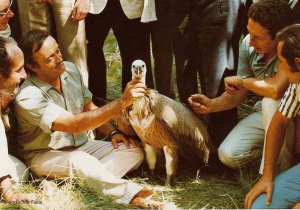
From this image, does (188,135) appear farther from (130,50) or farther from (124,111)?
(130,50)

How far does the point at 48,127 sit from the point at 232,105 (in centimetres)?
158

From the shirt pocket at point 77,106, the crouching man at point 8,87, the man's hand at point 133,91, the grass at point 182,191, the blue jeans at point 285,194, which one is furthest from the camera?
the shirt pocket at point 77,106

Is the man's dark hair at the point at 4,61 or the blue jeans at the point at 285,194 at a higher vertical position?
the man's dark hair at the point at 4,61

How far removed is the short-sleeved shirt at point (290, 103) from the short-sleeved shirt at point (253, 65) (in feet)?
1.78

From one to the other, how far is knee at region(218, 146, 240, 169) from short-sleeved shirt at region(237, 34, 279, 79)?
2.25 feet

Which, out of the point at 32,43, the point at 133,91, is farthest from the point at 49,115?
the point at 133,91

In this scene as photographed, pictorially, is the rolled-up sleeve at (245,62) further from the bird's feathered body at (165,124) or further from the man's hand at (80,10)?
the man's hand at (80,10)

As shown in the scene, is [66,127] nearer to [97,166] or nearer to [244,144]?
[97,166]

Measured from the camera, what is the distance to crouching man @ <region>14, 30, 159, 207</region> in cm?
429

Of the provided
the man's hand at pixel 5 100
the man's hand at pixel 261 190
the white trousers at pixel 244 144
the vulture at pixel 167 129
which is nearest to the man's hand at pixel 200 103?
the vulture at pixel 167 129

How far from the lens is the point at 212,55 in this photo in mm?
4859

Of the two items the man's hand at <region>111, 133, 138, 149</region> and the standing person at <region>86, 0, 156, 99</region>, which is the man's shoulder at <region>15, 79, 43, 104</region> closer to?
the man's hand at <region>111, 133, 138, 149</region>

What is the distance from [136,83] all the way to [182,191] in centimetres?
108

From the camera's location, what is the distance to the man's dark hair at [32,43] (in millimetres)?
4477
